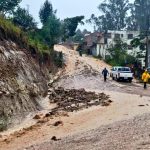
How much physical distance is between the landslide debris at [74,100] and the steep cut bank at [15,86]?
1.21m

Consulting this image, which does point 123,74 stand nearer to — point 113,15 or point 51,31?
point 51,31

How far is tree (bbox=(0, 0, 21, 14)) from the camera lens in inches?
2557

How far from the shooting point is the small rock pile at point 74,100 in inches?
1165

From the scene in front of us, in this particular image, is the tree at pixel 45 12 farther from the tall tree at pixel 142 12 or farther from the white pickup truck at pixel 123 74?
the white pickup truck at pixel 123 74

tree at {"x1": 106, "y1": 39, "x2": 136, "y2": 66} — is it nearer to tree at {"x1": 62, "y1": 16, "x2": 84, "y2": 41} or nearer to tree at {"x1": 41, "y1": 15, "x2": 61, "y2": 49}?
tree at {"x1": 41, "y1": 15, "x2": 61, "y2": 49}

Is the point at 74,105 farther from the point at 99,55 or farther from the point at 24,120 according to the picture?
the point at 99,55

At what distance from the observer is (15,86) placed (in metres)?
29.3

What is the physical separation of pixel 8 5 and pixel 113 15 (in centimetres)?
5769

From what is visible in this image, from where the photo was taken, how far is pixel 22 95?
94.7 ft

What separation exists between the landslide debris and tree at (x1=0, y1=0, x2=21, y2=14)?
27886 mm

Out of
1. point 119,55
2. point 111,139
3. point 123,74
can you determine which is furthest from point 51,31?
point 111,139

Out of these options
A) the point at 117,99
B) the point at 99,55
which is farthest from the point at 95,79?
the point at 99,55

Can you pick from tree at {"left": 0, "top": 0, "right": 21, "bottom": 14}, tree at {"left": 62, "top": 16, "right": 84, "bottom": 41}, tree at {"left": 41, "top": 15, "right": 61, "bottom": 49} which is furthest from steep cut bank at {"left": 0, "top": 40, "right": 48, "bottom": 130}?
tree at {"left": 62, "top": 16, "right": 84, "bottom": 41}

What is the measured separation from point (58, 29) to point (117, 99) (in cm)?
4688
